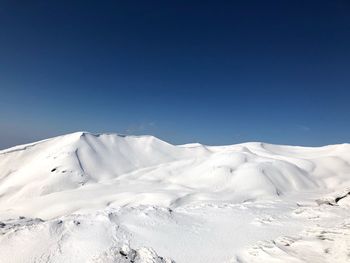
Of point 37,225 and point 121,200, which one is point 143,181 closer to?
point 121,200

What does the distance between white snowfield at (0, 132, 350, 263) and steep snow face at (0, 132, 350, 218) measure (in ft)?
1.00

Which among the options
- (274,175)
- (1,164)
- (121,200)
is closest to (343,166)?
(274,175)

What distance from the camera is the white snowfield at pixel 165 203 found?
562 inches

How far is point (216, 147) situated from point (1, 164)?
73149 mm

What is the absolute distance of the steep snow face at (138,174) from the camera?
47.9 meters

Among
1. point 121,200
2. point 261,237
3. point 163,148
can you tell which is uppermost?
point 163,148

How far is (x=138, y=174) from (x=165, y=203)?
98.4 feet

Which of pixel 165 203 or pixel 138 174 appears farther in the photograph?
pixel 138 174

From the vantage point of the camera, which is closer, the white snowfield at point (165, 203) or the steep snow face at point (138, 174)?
the white snowfield at point (165, 203)

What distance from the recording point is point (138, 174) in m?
69.4

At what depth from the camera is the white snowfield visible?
46.9ft

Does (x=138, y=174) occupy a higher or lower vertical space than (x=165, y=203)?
higher

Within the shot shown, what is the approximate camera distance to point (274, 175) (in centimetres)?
5538

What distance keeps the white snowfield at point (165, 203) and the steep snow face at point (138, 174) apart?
1.00ft
